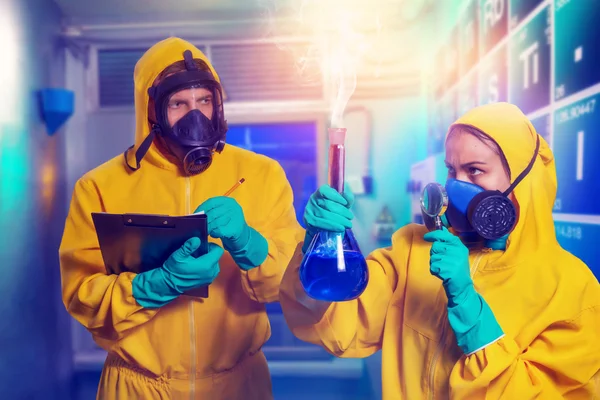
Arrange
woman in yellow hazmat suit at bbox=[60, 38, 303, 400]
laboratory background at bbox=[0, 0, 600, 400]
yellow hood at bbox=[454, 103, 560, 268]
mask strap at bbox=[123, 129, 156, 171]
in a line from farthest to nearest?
laboratory background at bbox=[0, 0, 600, 400]
mask strap at bbox=[123, 129, 156, 171]
woman in yellow hazmat suit at bbox=[60, 38, 303, 400]
yellow hood at bbox=[454, 103, 560, 268]

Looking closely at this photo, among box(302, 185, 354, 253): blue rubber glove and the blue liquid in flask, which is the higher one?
box(302, 185, 354, 253): blue rubber glove

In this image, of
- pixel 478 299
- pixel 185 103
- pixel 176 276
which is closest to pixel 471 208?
pixel 478 299

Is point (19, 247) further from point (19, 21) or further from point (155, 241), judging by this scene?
point (155, 241)

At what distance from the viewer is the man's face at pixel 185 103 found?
137cm

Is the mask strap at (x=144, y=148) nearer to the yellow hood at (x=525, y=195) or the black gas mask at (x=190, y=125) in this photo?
the black gas mask at (x=190, y=125)

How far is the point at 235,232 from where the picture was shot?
3.91 feet

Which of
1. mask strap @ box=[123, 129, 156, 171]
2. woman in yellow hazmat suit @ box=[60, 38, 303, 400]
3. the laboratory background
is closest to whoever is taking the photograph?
woman in yellow hazmat suit @ box=[60, 38, 303, 400]

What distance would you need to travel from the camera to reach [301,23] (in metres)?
2.30

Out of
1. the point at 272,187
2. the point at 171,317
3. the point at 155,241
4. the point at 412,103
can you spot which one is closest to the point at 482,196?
the point at 272,187

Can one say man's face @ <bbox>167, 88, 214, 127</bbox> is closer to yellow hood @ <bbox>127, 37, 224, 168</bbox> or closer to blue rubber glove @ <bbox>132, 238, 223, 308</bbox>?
yellow hood @ <bbox>127, 37, 224, 168</bbox>

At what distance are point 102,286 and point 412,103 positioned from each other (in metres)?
1.63

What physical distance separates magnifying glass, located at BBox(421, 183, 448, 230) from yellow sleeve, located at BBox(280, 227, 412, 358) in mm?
186

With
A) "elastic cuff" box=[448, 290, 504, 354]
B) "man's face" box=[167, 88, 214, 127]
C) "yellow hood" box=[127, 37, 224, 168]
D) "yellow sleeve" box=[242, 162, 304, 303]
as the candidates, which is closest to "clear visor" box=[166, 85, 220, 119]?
"man's face" box=[167, 88, 214, 127]

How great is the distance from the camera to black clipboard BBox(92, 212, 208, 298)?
1.16 m
